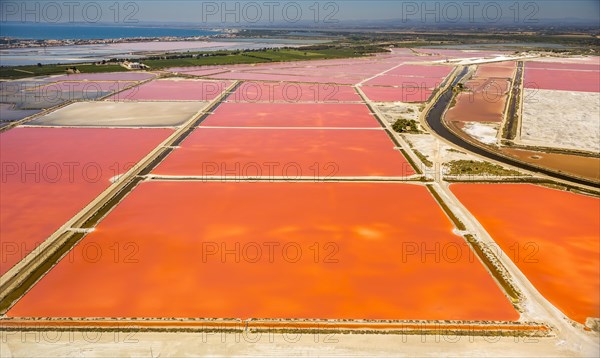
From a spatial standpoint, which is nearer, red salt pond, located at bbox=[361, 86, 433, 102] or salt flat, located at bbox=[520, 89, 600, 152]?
salt flat, located at bbox=[520, 89, 600, 152]

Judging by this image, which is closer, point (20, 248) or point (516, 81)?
point (20, 248)

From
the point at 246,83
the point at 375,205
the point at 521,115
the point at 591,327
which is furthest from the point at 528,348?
the point at 246,83

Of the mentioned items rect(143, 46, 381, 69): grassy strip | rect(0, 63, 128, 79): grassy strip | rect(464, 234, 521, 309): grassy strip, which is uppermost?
rect(143, 46, 381, 69): grassy strip

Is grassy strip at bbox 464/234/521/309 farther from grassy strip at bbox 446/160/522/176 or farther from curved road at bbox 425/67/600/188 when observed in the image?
curved road at bbox 425/67/600/188

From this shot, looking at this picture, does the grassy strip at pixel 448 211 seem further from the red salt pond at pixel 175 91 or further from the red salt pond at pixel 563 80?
the red salt pond at pixel 563 80

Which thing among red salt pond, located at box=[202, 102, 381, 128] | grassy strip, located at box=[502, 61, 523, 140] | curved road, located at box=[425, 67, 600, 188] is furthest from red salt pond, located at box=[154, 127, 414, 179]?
grassy strip, located at box=[502, 61, 523, 140]

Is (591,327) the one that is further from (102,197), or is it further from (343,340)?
(102,197)
